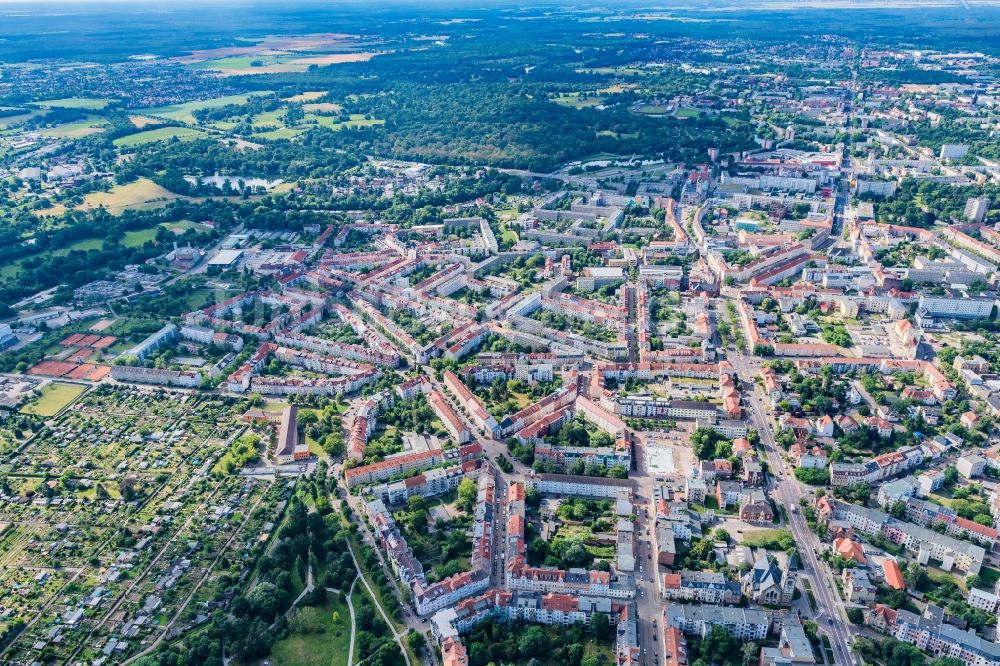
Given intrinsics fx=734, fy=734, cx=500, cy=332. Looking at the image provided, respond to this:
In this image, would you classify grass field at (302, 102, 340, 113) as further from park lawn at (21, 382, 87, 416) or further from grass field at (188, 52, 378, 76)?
park lawn at (21, 382, 87, 416)

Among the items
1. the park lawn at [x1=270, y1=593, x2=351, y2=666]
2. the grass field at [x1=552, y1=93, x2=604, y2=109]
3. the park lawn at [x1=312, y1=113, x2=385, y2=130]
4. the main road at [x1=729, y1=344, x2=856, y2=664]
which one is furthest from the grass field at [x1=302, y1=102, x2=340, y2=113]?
the park lawn at [x1=270, y1=593, x2=351, y2=666]

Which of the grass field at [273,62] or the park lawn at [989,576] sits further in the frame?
the grass field at [273,62]

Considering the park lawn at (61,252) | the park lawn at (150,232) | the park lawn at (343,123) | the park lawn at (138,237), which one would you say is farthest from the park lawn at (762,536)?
the park lawn at (343,123)

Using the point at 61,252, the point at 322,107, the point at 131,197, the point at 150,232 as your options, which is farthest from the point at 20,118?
the point at 61,252

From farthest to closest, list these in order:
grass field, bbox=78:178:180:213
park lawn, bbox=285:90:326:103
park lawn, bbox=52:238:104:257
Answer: park lawn, bbox=285:90:326:103 → grass field, bbox=78:178:180:213 → park lawn, bbox=52:238:104:257

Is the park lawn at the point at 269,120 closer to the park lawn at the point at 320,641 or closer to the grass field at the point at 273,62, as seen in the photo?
the grass field at the point at 273,62

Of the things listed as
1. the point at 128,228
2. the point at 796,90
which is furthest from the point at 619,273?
the point at 796,90

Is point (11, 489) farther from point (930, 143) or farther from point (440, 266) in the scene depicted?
point (930, 143)

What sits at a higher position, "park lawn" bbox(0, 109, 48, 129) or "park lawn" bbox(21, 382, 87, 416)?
"park lawn" bbox(0, 109, 48, 129)
